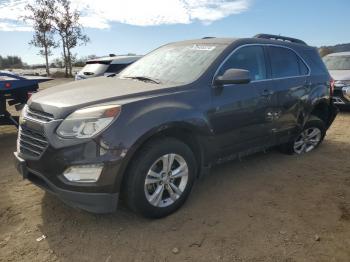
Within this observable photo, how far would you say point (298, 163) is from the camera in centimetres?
545

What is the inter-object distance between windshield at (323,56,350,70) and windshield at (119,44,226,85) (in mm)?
7671

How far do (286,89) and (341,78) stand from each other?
18.3ft

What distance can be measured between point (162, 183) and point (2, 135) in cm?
481

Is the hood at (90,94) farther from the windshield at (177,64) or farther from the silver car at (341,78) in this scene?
the silver car at (341,78)

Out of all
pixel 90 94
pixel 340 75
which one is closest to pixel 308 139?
pixel 90 94

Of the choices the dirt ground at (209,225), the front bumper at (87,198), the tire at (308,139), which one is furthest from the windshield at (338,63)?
the front bumper at (87,198)

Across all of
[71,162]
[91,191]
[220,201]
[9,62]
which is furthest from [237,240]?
[9,62]

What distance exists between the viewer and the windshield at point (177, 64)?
405cm

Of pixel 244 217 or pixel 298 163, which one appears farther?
pixel 298 163

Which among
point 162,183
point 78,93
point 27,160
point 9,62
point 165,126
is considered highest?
point 78,93

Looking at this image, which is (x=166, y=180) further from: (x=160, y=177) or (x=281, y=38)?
(x=281, y=38)

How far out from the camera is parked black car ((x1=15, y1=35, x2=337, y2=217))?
125 inches

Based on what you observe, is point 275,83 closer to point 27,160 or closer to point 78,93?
point 78,93

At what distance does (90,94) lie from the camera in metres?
3.63
